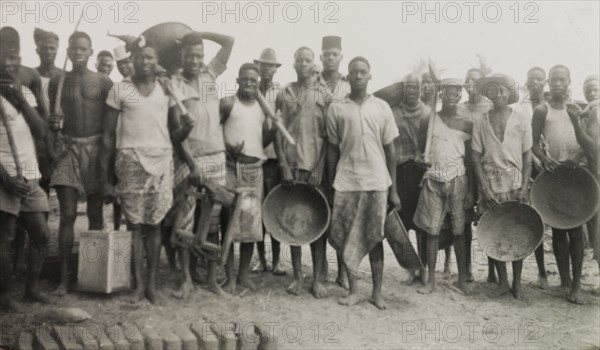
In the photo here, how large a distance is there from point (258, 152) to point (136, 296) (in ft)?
5.37

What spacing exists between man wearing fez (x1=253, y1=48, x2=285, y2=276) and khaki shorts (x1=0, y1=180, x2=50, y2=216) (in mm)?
1982

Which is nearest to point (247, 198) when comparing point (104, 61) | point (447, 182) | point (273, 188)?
point (273, 188)

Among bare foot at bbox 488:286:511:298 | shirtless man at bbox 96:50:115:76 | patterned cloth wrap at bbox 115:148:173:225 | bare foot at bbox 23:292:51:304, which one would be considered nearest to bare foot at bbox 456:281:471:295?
bare foot at bbox 488:286:511:298

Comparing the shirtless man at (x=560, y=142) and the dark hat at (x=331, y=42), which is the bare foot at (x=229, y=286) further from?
the shirtless man at (x=560, y=142)

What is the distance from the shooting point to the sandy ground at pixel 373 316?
4.61m

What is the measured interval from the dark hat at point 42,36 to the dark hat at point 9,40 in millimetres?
616

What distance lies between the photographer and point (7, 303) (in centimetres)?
446

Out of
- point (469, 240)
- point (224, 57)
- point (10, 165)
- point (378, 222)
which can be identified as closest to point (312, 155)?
point (378, 222)

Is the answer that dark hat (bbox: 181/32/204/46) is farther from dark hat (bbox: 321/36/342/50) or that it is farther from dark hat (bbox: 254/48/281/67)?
dark hat (bbox: 321/36/342/50)

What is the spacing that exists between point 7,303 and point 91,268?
2.10ft

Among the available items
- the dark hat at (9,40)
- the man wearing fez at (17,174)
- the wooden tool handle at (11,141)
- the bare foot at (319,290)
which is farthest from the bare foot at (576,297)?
the dark hat at (9,40)

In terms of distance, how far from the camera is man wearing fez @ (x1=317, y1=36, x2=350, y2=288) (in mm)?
5730

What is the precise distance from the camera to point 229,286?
17.6 ft

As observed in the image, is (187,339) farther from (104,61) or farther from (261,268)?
(104,61)
